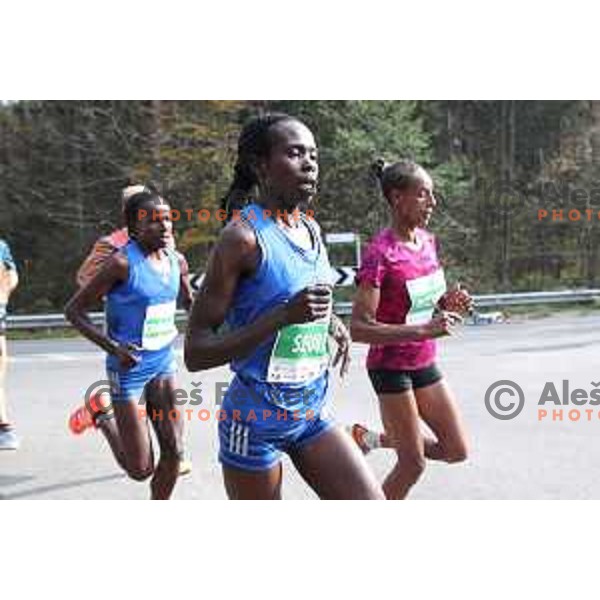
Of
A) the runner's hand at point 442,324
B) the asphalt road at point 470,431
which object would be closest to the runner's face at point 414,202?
the runner's hand at point 442,324

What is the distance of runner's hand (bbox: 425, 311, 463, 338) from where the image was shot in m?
3.88

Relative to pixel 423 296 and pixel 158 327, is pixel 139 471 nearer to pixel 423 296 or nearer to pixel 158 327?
pixel 158 327

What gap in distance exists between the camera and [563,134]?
12.1 metres

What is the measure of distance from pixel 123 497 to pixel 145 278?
4.32ft

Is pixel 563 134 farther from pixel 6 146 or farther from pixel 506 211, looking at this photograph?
pixel 6 146

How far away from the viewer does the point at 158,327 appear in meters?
4.69

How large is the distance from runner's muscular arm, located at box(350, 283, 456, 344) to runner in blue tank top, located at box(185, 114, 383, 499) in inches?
32.0

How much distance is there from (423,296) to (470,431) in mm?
2561

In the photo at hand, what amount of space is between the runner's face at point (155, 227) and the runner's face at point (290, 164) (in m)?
1.64

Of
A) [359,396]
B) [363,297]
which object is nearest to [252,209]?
[363,297]

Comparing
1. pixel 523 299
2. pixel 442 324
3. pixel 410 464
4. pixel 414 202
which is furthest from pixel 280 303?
pixel 523 299

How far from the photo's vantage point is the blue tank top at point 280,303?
304cm

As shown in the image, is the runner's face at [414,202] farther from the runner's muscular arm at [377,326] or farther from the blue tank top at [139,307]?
the blue tank top at [139,307]

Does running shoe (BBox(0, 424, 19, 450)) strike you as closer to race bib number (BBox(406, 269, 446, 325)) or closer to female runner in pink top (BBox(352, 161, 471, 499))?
female runner in pink top (BBox(352, 161, 471, 499))
